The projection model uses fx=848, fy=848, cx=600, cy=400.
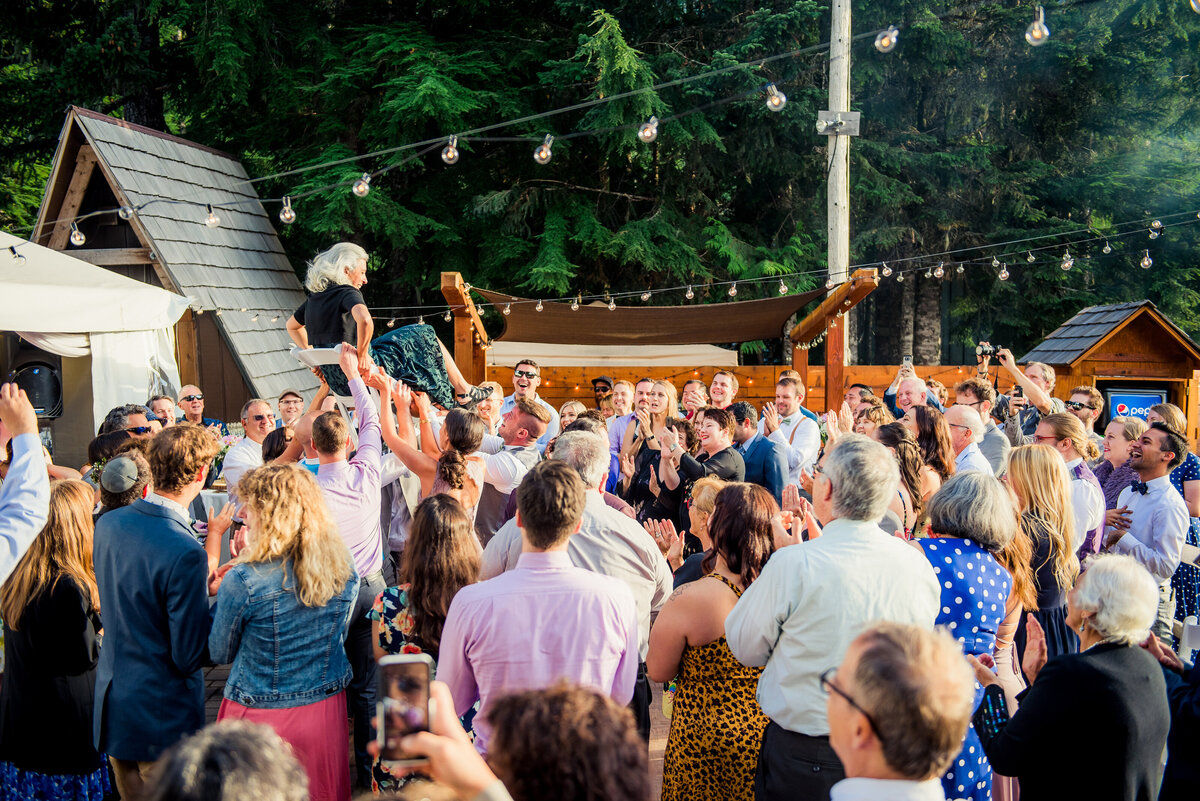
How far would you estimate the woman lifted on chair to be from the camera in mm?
4027

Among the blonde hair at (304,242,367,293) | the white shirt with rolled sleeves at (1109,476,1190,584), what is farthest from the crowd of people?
the white shirt with rolled sleeves at (1109,476,1190,584)

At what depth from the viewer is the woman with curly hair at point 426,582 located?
257 centimetres

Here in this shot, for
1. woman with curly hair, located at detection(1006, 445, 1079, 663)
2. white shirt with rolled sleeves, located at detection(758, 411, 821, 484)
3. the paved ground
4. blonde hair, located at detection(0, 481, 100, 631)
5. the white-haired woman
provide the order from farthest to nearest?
white shirt with rolled sleeves, located at detection(758, 411, 821, 484)
the paved ground
woman with curly hair, located at detection(1006, 445, 1079, 663)
blonde hair, located at detection(0, 481, 100, 631)
the white-haired woman

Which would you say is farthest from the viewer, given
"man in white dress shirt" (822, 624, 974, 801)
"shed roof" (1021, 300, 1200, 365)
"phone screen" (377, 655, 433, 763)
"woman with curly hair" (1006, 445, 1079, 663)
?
"shed roof" (1021, 300, 1200, 365)

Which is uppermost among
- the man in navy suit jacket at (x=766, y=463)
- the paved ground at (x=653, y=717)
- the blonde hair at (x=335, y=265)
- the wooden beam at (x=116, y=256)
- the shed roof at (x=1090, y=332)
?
the wooden beam at (x=116, y=256)

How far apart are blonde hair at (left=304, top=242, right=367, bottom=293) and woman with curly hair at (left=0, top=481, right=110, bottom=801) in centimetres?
167

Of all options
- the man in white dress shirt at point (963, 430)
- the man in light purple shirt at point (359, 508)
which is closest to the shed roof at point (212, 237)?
the man in light purple shirt at point (359, 508)

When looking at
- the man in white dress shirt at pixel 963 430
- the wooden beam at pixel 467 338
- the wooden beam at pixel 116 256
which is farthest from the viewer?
the wooden beam at pixel 116 256

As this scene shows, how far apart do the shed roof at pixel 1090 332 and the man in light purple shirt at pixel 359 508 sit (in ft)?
28.1

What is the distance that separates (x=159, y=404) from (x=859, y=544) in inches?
237

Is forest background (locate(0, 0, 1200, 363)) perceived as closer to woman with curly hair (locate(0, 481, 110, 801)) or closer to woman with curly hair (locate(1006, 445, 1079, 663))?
woman with curly hair (locate(1006, 445, 1079, 663))

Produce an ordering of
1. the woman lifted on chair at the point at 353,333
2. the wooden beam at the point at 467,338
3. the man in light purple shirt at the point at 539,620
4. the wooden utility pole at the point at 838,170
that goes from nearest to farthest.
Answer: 1. the man in light purple shirt at the point at 539,620
2. the woman lifted on chair at the point at 353,333
3. the wooden beam at the point at 467,338
4. the wooden utility pole at the point at 838,170

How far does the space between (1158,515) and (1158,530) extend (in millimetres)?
74

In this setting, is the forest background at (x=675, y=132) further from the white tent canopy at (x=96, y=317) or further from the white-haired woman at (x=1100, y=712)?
the white-haired woman at (x=1100, y=712)
